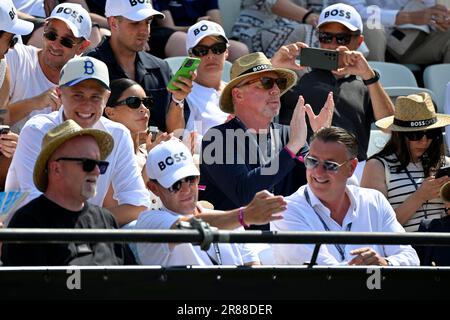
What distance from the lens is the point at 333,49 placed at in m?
7.55

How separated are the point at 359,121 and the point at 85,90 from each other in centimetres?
209

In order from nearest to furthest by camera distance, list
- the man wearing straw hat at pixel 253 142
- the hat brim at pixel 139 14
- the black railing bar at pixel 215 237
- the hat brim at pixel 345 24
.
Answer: the black railing bar at pixel 215 237 → the man wearing straw hat at pixel 253 142 → the hat brim at pixel 139 14 → the hat brim at pixel 345 24

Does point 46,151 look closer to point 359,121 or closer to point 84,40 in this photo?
point 84,40

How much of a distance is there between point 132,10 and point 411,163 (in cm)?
191

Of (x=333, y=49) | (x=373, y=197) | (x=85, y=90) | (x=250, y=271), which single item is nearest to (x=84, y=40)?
(x=85, y=90)

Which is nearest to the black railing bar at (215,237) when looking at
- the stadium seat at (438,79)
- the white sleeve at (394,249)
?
the white sleeve at (394,249)

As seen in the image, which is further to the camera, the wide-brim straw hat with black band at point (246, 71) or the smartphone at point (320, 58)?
the smartphone at point (320, 58)

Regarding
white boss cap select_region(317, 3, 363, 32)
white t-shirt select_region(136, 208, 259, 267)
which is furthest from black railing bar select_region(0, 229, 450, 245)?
white boss cap select_region(317, 3, 363, 32)

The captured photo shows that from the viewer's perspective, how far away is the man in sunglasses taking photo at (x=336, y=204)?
18.2ft

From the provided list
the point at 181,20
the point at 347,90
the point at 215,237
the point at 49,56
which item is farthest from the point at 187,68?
the point at 215,237

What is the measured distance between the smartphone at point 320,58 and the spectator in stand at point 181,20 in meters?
1.45

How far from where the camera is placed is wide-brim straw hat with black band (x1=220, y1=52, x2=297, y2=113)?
654 cm

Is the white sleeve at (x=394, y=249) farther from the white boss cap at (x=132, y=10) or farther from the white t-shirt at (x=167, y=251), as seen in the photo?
the white boss cap at (x=132, y=10)

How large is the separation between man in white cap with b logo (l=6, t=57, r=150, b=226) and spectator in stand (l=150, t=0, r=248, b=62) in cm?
261
